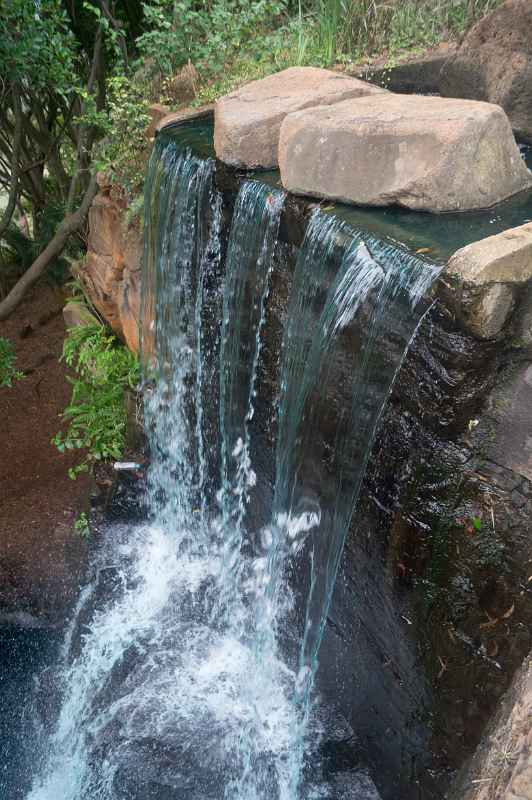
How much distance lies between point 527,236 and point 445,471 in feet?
3.12

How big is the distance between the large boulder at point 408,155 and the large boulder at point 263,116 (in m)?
0.42

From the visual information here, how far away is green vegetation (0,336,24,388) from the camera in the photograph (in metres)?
6.21

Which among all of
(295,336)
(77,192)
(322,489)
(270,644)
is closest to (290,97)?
(295,336)

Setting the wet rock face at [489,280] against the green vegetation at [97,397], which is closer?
the wet rock face at [489,280]

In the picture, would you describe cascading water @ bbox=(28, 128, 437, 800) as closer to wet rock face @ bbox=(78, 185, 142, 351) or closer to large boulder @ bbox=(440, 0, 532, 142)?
wet rock face @ bbox=(78, 185, 142, 351)

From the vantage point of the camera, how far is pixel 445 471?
2580 millimetres

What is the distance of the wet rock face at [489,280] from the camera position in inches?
91.0

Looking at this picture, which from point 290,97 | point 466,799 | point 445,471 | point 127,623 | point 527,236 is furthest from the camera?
point 127,623

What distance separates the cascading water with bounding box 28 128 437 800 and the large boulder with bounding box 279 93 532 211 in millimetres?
245

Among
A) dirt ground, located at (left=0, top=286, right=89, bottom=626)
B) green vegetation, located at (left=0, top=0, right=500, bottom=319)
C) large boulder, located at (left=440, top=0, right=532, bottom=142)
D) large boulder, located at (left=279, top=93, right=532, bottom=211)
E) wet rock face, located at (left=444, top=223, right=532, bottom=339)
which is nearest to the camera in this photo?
wet rock face, located at (left=444, top=223, right=532, bottom=339)

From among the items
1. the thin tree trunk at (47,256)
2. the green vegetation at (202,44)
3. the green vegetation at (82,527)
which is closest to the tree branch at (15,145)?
the green vegetation at (202,44)

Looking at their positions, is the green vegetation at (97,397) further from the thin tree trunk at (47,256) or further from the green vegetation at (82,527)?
the thin tree trunk at (47,256)

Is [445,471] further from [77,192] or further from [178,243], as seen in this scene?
[77,192]

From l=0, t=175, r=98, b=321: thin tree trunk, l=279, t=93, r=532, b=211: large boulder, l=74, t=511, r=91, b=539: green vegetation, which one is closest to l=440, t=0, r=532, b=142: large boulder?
l=279, t=93, r=532, b=211: large boulder
